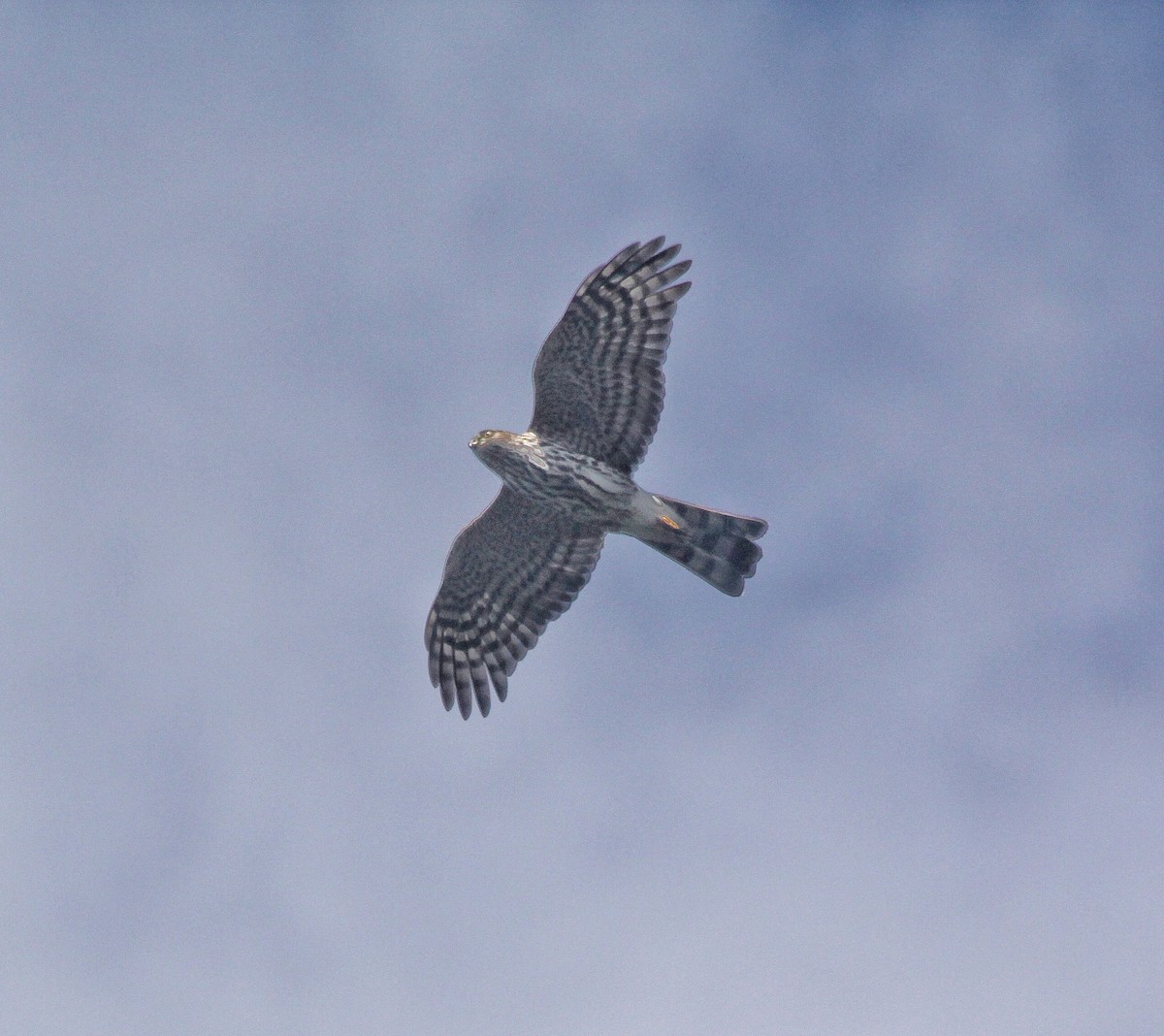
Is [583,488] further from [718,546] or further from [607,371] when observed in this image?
[718,546]

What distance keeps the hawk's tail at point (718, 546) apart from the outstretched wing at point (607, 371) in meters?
1.14

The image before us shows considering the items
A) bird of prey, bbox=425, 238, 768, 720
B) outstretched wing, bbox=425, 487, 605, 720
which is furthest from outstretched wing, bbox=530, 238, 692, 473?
outstretched wing, bbox=425, 487, 605, 720

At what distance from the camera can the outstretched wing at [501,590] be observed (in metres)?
20.4

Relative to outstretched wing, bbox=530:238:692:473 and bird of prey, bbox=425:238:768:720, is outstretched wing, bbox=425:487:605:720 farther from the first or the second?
outstretched wing, bbox=530:238:692:473

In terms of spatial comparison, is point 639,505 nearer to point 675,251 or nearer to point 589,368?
point 589,368

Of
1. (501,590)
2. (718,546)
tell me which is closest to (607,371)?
(718,546)

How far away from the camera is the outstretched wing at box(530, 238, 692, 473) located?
1959cm

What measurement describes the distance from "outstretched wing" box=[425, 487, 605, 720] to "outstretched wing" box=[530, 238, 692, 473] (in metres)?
1.04

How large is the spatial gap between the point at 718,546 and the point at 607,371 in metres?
2.59

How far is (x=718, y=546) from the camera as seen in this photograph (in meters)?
20.4

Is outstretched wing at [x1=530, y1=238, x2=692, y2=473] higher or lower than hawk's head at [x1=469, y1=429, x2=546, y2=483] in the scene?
higher

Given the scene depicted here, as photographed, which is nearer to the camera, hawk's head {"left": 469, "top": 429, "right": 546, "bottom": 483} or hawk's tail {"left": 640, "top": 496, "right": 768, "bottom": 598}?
hawk's head {"left": 469, "top": 429, "right": 546, "bottom": 483}

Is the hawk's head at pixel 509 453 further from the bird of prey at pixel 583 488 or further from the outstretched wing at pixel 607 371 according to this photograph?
the outstretched wing at pixel 607 371

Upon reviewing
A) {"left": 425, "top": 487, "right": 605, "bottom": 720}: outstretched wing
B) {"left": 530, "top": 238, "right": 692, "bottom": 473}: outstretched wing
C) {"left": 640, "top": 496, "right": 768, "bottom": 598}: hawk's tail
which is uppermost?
{"left": 530, "top": 238, "right": 692, "bottom": 473}: outstretched wing
